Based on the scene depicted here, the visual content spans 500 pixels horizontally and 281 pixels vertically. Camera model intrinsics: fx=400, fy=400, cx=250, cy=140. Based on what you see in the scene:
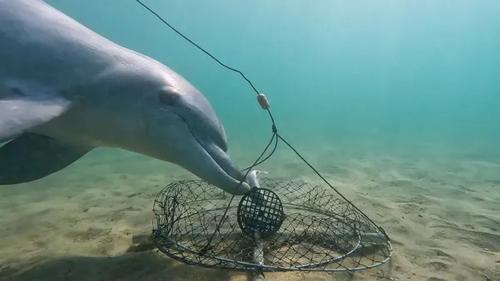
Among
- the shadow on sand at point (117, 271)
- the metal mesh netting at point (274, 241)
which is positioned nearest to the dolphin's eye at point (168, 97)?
the metal mesh netting at point (274, 241)

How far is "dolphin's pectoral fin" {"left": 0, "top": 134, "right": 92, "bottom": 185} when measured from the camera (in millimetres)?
4098

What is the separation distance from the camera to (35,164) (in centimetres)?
425

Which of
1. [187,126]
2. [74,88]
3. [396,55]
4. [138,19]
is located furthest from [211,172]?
[396,55]

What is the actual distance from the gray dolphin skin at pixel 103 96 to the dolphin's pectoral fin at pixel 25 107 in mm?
10

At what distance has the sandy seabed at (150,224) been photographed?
3.85 m

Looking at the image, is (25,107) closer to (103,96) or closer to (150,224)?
(103,96)

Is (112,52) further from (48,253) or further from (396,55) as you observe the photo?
(396,55)

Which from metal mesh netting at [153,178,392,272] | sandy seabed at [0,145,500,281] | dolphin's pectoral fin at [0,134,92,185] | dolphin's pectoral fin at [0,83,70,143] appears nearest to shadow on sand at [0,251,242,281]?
sandy seabed at [0,145,500,281]

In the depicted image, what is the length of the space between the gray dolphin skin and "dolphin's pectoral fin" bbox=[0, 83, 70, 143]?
0.01 metres

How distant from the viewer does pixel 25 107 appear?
332cm

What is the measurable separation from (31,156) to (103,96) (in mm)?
1195

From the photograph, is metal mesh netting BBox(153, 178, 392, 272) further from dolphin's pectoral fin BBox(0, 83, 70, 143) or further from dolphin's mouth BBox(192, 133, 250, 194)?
dolphin's pectoral fin BBox(0, 83, 70, 143)

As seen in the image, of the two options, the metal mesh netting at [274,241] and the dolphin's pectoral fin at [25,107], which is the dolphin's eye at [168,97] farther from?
the metal mesh netting at [274,241]

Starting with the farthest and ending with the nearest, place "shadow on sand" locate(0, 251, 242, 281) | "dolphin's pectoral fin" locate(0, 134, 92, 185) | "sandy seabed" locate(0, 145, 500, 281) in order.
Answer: "dolphin's pectoral fin" locate(0, 134, 92, 185) → "sandy seabed" locate(0, 145, 500, 281) → "shadow on sand" locate(0, 251, 242, 281)
